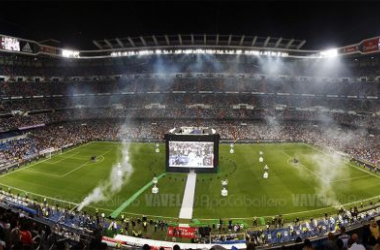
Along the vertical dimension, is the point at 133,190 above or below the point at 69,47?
below

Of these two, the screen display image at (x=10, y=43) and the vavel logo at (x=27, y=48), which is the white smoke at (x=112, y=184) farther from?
the vavel logo at (x=27, y=48)

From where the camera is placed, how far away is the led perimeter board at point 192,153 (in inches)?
1495

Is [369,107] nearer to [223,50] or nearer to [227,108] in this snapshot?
[227,108]

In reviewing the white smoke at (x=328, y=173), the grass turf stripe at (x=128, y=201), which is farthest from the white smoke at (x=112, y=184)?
the white smoke at (x=328, y=173)

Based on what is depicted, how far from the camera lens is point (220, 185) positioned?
35.7 m

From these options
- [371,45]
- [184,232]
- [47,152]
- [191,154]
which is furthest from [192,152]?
[371,45]

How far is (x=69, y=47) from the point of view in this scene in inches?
3066

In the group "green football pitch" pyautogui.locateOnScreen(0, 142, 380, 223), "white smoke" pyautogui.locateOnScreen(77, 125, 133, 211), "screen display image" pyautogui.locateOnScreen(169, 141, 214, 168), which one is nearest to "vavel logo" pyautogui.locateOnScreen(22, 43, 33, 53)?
Result: "green football pitch" pyautogui.locateOnScreen(0, 142, 380, 223)

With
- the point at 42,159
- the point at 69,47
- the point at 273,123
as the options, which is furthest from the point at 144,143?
the point at 69,47

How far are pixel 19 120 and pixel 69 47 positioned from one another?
27.7 metres

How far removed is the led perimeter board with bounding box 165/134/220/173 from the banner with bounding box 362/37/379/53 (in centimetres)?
4442

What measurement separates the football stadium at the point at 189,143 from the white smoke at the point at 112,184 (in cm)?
23

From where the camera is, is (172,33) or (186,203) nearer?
(186,203)

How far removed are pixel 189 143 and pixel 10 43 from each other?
46877 mm
